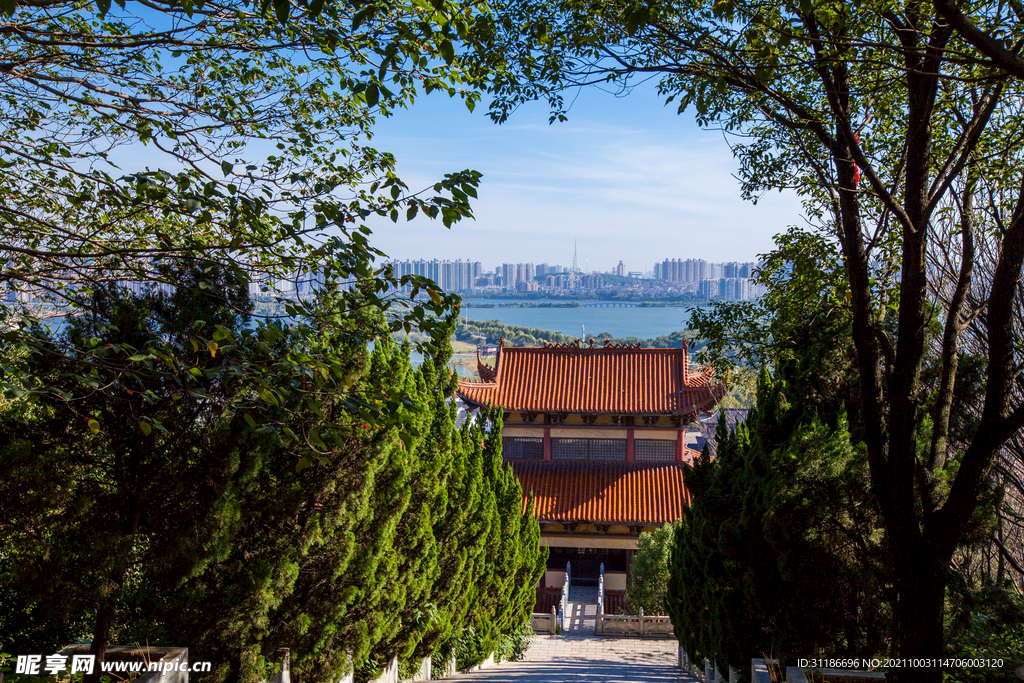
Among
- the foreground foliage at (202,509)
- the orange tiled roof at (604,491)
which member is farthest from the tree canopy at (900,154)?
the orange tiled roof at (604,491)

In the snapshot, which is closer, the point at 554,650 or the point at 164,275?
the point at 164,275

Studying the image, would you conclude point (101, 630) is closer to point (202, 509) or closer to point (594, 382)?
point (202, 509)

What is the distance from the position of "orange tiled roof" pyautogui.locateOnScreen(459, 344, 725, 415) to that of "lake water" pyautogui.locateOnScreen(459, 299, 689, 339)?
85258 millimetres

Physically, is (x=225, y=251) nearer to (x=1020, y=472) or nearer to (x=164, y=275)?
(x=164, y=275)

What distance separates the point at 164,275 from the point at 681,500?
1387 cm

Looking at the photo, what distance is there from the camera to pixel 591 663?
1095cm

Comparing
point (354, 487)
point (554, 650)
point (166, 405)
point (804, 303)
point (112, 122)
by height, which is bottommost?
point (554, 650)

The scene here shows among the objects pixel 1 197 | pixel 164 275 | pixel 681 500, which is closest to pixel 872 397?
pixel 164 275

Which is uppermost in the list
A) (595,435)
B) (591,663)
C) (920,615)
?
(595,435)

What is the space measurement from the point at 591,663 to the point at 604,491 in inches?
233

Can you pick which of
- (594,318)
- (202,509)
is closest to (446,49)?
(202,509)

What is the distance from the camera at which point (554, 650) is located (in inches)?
489

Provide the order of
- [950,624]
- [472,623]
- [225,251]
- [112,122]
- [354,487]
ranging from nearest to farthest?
[225,251], [112,122], [354,487], [950,624], [472,623]

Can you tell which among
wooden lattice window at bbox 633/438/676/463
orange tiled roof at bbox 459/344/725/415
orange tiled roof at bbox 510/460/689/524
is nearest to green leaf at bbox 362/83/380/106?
orange tiled roof at bbox 510/460/689/524
